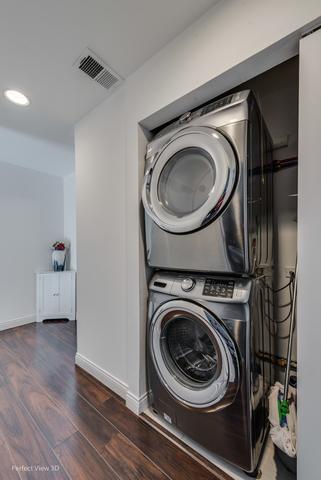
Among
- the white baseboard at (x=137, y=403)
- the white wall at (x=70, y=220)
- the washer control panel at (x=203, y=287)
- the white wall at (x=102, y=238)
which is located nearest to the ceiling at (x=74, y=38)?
the white wall at (x=102, y=238)

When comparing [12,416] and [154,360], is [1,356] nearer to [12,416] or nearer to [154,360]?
[12,416]

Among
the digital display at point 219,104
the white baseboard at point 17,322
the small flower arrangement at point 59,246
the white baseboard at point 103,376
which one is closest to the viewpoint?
the digital display at point 219,104

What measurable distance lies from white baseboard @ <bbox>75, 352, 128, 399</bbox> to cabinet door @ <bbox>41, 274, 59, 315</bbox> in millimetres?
1420

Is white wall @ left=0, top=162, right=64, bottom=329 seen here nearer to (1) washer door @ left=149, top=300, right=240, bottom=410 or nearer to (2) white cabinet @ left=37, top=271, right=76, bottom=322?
(2) white cabinet @ left=37, top=271, right=76, bottom=322

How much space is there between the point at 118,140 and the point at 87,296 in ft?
4.45

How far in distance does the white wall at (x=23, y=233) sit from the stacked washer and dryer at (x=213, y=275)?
2585mm

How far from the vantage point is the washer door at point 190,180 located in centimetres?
97

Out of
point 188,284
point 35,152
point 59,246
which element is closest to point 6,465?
point 188,284

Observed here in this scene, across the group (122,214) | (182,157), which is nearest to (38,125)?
(122,214)

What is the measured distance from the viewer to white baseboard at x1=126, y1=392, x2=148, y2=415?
138 centimetres

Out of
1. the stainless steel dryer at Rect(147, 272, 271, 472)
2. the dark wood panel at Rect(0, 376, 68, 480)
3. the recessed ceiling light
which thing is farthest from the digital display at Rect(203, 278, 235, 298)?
the recessed ceiling light

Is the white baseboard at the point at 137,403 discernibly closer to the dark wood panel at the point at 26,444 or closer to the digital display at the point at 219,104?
the dark wood panel at the point at 26,444

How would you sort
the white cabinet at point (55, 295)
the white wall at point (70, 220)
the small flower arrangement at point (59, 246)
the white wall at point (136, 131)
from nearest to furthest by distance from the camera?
the white wall at point (136, 131), the white cabinet at point (55, 295), the small flower arrangement at point (59, 246), the white wall at point (70, 220)

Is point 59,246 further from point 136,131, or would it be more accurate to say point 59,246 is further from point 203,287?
point 203,287
